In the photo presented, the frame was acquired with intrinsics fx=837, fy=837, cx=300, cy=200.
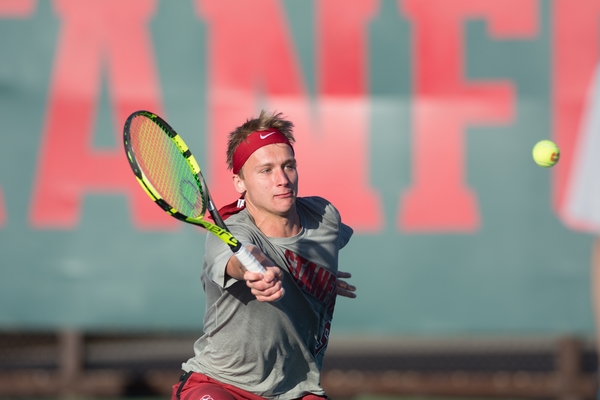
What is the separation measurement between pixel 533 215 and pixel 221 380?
2.76 metres

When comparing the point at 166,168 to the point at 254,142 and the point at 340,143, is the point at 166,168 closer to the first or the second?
the point at 254,142

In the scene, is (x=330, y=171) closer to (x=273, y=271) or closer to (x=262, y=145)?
(x=262, y=145)

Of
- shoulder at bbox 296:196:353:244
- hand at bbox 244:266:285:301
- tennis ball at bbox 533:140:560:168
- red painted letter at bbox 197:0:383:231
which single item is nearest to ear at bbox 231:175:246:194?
shoulder at bbox 296:196:353:244

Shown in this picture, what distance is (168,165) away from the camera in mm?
→ 3412

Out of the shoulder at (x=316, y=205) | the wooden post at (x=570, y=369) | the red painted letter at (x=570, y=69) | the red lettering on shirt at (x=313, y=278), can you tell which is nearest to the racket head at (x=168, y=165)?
the red lettering on shirt at (x=313, y=278)

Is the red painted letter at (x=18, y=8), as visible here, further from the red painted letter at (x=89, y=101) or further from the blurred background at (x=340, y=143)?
the red painted letter at (x=89, y=101)

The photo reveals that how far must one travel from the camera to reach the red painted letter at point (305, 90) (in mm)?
5414

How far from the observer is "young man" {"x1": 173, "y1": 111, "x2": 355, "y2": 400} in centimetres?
325

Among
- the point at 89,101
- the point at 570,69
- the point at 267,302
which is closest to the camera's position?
the point at 267,302

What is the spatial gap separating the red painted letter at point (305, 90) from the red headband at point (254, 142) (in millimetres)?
1994

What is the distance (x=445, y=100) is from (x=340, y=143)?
73 cm

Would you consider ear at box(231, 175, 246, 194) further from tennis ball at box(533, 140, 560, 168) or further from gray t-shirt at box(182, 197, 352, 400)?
tennis ball at box(533, 140, 560, 168)

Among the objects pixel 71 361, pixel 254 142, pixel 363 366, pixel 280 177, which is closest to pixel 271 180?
Result: pixel 280 177

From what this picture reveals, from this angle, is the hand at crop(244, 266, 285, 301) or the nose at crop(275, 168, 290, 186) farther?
the nose at crop(275, 168, 290, 186)
